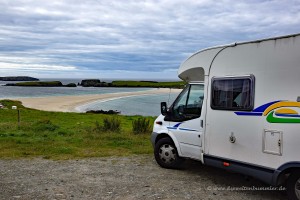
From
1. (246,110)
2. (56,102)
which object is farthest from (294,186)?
(56,102)

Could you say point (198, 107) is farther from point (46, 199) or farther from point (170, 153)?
point (46, 199)

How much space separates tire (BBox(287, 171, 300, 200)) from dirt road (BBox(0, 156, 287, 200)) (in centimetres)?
73

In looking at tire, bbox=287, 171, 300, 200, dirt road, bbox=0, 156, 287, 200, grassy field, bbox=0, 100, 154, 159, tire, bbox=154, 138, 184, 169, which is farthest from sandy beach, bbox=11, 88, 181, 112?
tire, bbox=287, 171, 300, 200

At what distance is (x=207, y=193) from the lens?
6.91 metres

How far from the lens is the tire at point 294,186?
596cm

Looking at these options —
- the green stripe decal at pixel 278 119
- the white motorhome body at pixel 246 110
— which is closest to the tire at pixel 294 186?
the white motorhome body at pixel 246 110

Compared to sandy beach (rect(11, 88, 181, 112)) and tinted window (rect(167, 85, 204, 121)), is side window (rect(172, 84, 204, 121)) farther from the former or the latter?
sandy beach (rect(11, 88, 181, 112))

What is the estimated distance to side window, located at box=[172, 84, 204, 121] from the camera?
319 inches

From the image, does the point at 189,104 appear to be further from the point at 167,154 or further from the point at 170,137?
the point at 167,154

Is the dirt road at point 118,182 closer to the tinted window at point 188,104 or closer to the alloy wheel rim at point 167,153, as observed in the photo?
the alloy wheel rim at point 167,153

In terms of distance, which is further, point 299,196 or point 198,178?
point 198,178

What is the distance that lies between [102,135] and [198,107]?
260 inches

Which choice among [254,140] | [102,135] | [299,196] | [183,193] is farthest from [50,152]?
[299,196]

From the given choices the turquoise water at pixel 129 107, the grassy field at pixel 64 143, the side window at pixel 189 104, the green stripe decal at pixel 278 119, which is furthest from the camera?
the turquoise water at pixel 129 107
